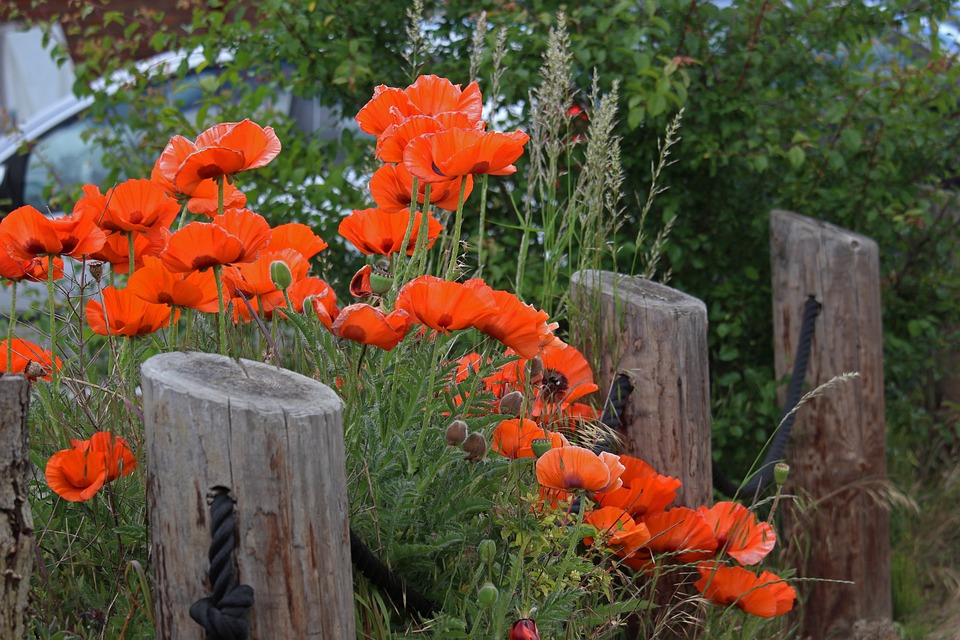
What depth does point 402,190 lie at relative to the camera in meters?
1.81

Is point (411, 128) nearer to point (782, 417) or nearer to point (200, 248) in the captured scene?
point (200, 248)

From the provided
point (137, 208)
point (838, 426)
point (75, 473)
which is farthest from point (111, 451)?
point (838, 426)

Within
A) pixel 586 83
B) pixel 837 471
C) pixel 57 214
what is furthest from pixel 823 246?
pixel 57 214

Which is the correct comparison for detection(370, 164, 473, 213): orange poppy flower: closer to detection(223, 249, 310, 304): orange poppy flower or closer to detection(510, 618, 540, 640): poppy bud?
detection(223, 249, 310, 304): orange poppy flower

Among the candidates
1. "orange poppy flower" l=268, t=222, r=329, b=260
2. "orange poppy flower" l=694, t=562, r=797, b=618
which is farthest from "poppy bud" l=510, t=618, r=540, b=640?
"orange poppy flower" l=268, t=222, r=329, b=260

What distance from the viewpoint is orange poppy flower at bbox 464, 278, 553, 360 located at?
160 cm

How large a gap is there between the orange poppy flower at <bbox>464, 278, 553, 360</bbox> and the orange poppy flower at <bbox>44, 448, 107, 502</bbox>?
56 cm

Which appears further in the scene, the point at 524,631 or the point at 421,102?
the point at 421,102

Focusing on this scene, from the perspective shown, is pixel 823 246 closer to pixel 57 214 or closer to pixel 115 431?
pixel 115 431

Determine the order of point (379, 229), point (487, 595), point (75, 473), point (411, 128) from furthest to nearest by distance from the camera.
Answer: point (379, 229)
point (411, 128)
point (75, 473)
point (487, 595)

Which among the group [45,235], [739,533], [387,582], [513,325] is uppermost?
[45,235]

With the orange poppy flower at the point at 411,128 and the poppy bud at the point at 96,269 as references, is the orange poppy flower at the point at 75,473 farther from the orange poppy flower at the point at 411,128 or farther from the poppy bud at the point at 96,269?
the orange poppy flower at the point at 411,128

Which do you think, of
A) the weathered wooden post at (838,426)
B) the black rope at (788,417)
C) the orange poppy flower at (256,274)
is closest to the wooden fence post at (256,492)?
the orange poppy flower at (256,274)

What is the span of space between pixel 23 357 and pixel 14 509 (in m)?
0.48
